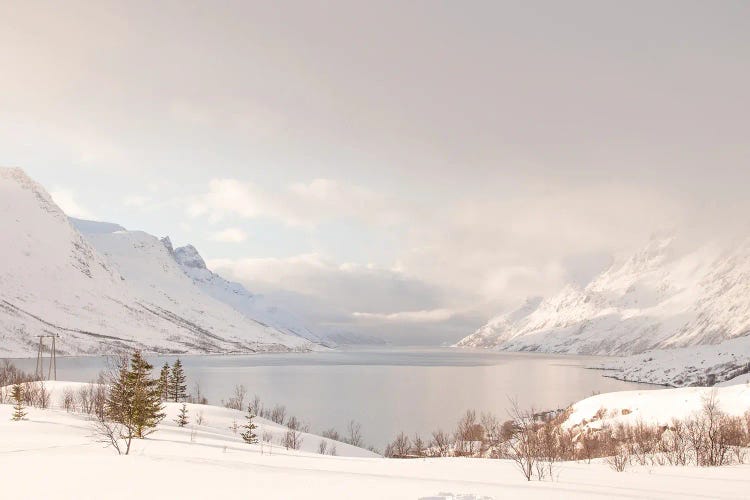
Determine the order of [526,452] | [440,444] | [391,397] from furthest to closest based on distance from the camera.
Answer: [391,397]
[440,444]
[526,452]

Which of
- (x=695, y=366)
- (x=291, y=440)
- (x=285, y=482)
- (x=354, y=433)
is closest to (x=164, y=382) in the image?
(x=354, y=433)

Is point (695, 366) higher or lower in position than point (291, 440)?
lower

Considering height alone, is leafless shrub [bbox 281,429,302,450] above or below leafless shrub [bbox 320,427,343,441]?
above

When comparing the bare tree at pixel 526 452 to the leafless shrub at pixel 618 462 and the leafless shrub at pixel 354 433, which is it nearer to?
the leafless shrub at pixel 618 462

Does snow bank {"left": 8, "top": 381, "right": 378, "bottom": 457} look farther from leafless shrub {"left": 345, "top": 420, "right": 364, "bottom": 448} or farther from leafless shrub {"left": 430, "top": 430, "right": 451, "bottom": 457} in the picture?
leafless shrub {"left": 345, "top": 420, "right": 364, "bottom": 448}

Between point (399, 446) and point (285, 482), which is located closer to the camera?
point (285, 482)

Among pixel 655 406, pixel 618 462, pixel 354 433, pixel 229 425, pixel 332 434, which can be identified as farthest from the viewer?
pixel 354 433

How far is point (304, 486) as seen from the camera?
9.93m

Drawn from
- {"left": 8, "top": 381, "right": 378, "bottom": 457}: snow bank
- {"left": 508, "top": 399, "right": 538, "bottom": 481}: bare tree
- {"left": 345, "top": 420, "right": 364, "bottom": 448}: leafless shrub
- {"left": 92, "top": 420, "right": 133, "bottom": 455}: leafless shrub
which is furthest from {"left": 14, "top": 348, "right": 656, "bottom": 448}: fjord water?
{"left": 92, "top": 420, "right": 133, "bottom": 455}: leafless shrub

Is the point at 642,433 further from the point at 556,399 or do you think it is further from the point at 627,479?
the point at 556,399

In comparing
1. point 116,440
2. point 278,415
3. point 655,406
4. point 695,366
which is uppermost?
point 116,440

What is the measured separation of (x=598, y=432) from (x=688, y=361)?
502ft

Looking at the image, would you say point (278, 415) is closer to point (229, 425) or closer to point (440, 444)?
point (229, 425)

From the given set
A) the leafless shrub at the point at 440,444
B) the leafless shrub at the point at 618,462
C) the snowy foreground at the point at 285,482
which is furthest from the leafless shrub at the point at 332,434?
the snowy foreground at the point at 285,482
